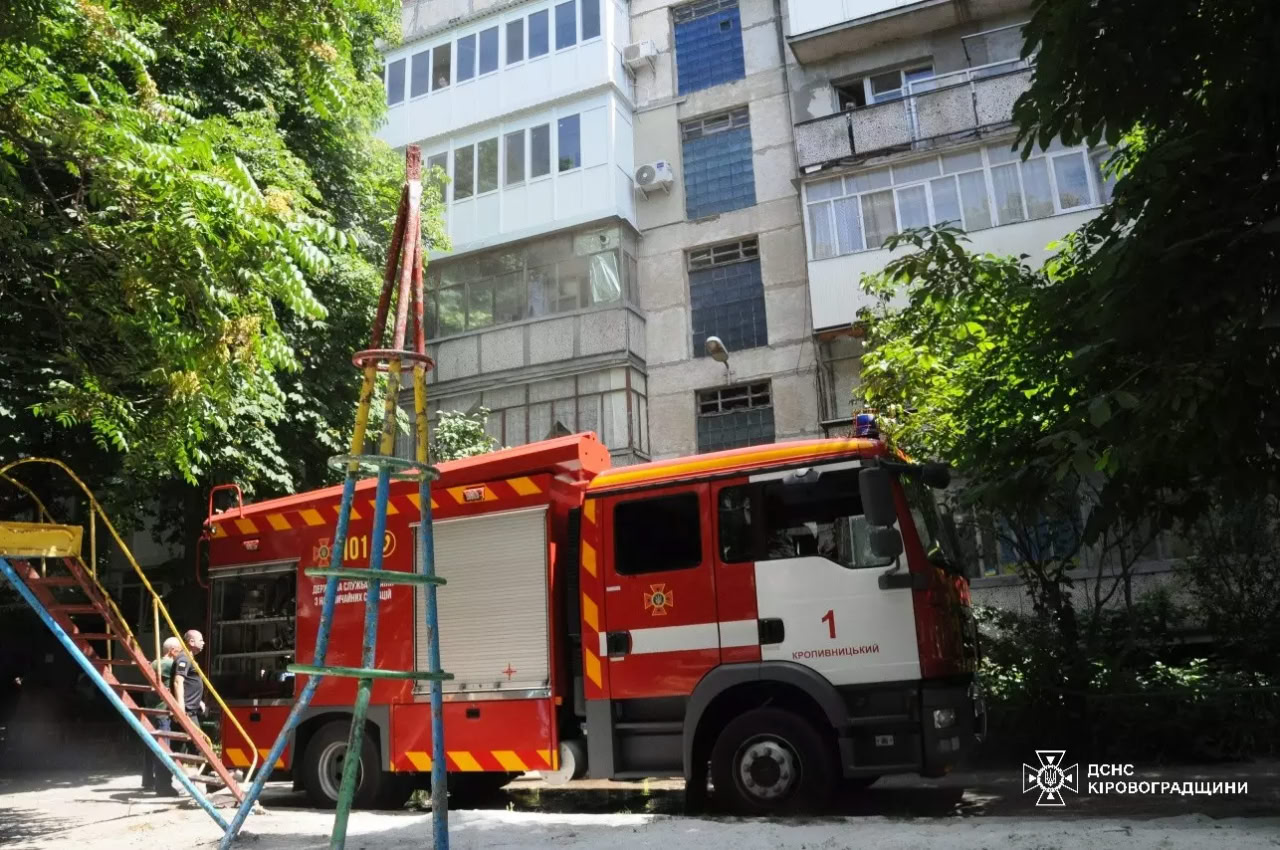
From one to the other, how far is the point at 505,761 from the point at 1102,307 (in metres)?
5.43

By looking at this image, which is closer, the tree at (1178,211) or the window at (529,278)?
the tree at (1178,211)

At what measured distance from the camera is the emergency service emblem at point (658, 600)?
7.11m

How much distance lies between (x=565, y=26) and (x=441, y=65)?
3.34 metres

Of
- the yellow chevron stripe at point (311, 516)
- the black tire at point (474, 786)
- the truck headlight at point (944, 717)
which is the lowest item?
the black tire at point (474, 786)

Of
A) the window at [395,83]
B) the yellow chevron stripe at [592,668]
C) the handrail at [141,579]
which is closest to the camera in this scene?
the handrail at [141,579]

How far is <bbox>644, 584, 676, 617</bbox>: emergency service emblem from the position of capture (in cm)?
711

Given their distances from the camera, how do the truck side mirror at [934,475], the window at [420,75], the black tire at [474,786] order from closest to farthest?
the truck side mirror at [934,475] < the black tire at [474,786] < the window at [420,75]

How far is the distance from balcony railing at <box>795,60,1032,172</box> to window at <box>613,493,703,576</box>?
514 inches

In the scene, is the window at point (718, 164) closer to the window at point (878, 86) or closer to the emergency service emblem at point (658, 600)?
the window at point (878, 86)

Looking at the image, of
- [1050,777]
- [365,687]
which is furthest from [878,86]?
[365,687]

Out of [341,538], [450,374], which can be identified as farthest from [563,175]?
[341,538]

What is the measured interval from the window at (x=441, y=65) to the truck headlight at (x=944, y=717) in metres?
20.0

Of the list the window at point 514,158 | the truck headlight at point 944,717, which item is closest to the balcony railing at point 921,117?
the window at point 514,158


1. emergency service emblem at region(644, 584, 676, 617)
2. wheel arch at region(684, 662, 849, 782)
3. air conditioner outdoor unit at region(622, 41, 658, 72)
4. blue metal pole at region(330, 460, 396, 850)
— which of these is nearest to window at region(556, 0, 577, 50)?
air conditioner outdoor unit at region(622, 41, 658, 72)
